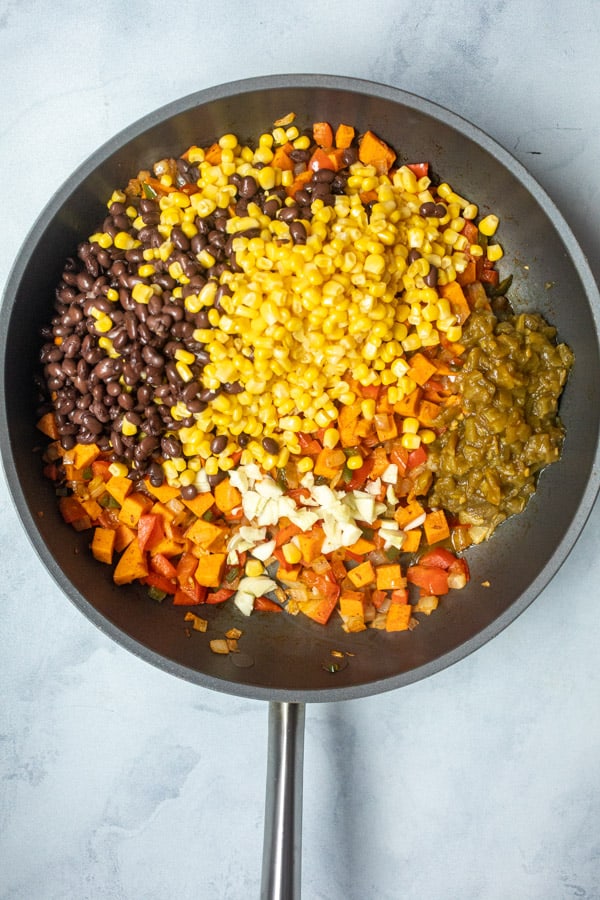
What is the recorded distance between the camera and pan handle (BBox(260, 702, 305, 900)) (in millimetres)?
2221

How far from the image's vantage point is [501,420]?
2.31 metres

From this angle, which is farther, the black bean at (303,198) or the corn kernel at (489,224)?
the corn kernel at (489,224)

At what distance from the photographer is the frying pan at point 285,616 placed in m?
2.25

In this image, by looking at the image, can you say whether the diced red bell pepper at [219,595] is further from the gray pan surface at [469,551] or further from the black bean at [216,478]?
the black bean at [216,478]

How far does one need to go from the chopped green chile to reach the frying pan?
10 cm

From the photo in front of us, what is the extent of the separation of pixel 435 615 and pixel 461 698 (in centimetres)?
34

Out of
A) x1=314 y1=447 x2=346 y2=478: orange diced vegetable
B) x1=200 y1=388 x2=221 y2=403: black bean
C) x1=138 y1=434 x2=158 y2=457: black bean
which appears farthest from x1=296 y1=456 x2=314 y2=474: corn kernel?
x1=138 y1=434 x2=158 y2=457: black bean

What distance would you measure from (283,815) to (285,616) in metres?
0.64

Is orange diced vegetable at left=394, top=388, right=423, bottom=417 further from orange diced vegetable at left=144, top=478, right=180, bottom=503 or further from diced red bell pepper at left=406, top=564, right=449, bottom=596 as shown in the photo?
orange diced vegetable at left=144, top=478, right=180, bottom=503

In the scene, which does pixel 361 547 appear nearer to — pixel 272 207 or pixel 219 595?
pixel 219 595

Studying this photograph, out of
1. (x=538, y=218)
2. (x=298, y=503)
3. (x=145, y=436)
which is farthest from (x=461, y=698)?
(x=538, y=218)

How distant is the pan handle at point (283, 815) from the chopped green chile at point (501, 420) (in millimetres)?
900

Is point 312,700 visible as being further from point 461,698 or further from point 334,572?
point 461,698

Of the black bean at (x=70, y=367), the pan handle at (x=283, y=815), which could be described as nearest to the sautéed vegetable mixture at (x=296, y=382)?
the black bean at (x=70, y=367)
